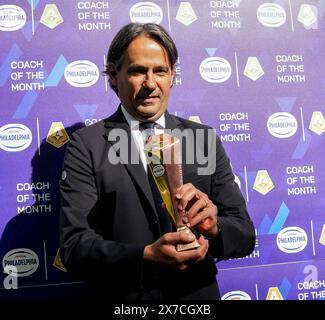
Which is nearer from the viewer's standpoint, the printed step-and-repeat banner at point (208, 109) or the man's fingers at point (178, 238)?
the man's fingers at point (178, 238)

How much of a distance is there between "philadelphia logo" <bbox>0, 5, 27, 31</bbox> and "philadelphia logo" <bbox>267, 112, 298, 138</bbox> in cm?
109

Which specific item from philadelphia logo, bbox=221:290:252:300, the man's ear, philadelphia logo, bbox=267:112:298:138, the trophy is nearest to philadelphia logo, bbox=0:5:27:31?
the man's ear

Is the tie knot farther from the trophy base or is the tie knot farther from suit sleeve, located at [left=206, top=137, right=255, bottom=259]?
the trophy base

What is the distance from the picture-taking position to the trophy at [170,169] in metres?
0.98

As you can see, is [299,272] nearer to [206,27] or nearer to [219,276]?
[219,276]

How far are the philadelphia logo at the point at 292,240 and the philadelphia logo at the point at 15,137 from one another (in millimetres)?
1108

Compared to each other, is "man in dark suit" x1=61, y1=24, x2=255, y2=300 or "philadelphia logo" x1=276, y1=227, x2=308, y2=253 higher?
"man in dark suit" x1=61, y1=24, x2=255, y2=300

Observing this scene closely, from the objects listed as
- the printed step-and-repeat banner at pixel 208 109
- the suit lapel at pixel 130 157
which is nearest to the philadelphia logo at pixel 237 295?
the printed step-and-repeat banner at pixel 208 109

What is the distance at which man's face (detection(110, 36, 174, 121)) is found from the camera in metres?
1.20

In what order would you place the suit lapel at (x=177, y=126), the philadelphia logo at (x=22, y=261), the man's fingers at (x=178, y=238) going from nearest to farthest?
the man's fingers at (x=178, y=238), the suit lapel at (x=177, y=126), the philadelphia logo at (x=22, y=261)

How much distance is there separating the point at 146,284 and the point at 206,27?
1127 mm

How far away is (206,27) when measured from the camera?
5.93 ft

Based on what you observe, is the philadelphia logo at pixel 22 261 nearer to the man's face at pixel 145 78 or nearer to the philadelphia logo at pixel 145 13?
the man's face at pixel 145 78

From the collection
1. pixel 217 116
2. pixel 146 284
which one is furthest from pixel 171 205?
pixel 217 116
